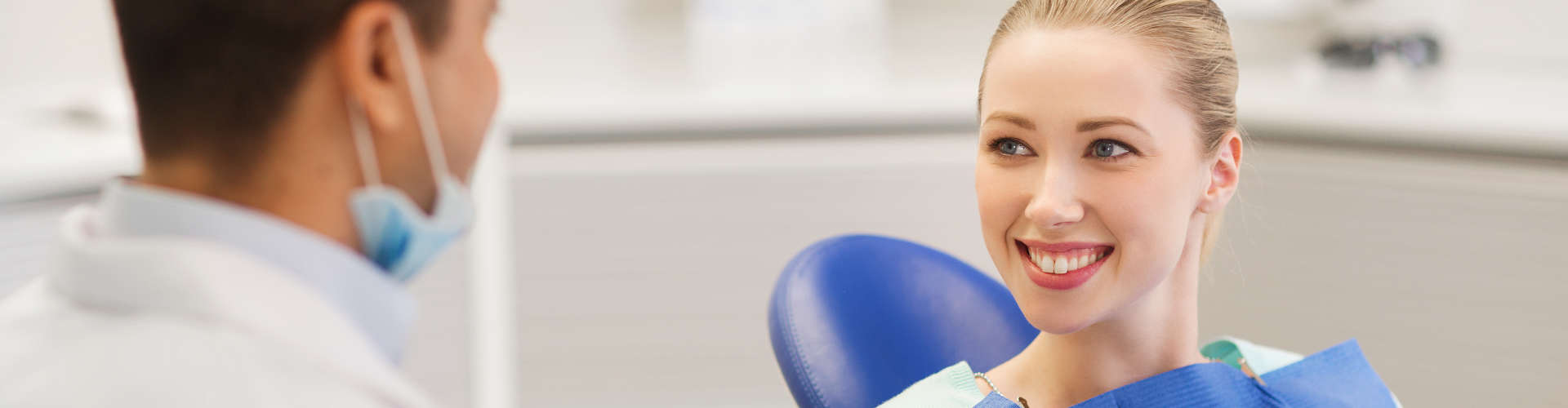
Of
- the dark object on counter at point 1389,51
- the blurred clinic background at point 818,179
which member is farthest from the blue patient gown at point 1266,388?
the dark object on counter at point 1389,51

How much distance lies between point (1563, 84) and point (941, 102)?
1131 millimetres

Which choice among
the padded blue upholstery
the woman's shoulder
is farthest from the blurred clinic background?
the woman's shoulder

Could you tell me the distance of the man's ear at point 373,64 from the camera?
809 mm

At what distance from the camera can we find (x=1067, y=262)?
3.78 feet

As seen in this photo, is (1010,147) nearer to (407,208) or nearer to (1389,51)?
(407,208)

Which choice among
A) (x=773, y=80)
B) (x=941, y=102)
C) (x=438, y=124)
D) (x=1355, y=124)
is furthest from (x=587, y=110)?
(x=438, y=124)

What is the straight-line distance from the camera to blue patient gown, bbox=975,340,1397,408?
1.20m

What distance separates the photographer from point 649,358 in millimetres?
2580

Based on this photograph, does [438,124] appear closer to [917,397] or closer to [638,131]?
[917,397]

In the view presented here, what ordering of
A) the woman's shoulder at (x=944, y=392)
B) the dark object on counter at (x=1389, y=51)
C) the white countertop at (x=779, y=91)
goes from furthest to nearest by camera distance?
1. the dark object on counter at (x=1389, y=51)
2. the white countertop at (x=779, y=91)
3. the woman's shoulder at (x=944, y=392)

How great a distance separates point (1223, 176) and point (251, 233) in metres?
0.82

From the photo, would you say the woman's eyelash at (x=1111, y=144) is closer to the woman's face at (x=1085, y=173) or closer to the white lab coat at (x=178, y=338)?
the woman's face at (x=1085, y=173)

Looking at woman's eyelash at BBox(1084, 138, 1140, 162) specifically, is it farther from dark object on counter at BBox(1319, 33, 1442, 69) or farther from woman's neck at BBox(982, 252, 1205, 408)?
dark object on counter at BBox(1319, 33, 1442, 69)

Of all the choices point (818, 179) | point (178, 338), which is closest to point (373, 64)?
point (178, 338)
